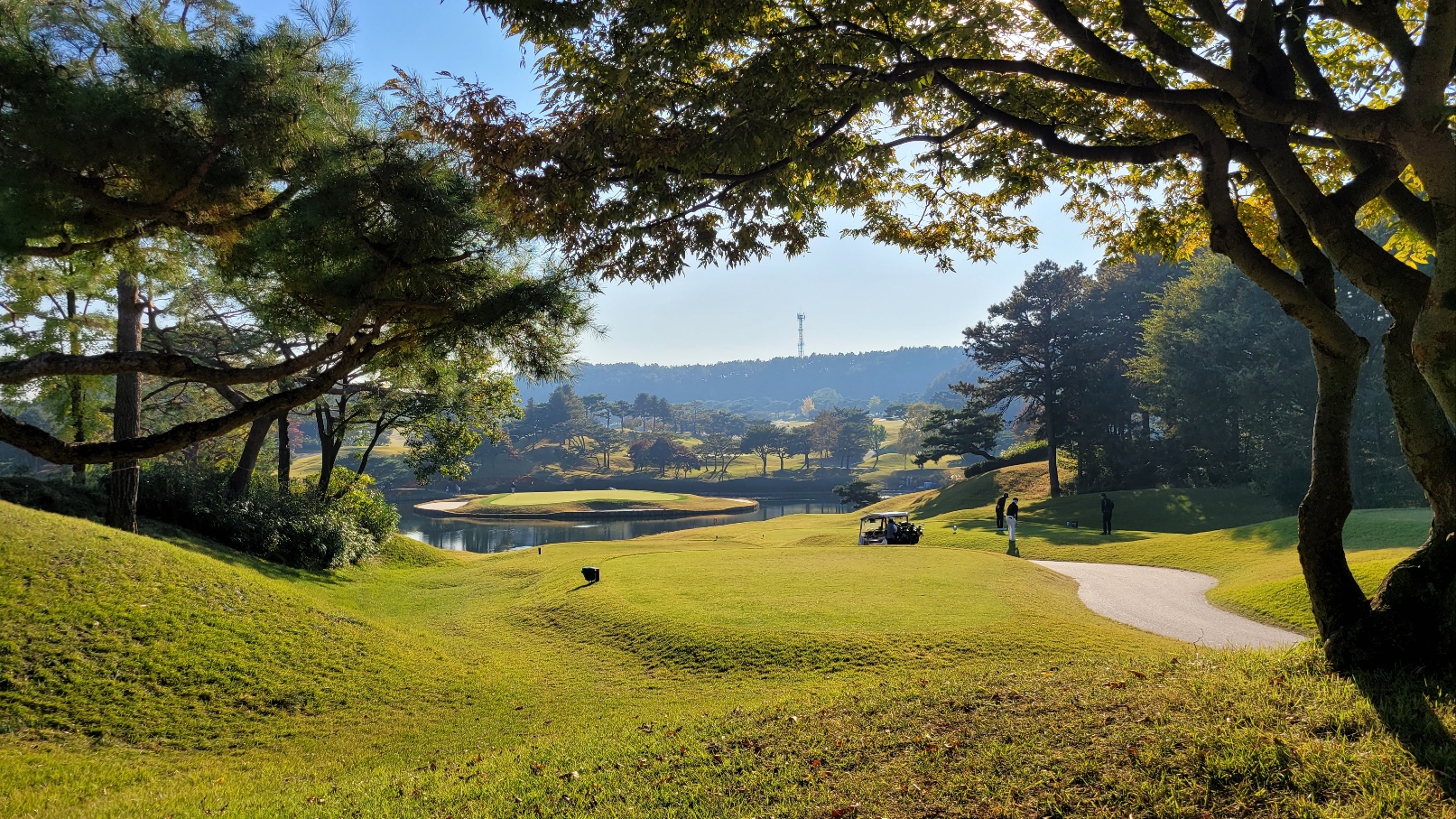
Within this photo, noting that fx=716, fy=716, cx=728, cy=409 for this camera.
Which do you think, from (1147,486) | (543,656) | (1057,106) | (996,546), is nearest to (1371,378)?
(1147,486)

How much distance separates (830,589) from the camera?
14.6m

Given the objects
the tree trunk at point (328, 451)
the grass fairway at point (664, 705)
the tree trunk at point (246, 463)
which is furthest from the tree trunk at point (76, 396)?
the grass fairway at point (664, 705)

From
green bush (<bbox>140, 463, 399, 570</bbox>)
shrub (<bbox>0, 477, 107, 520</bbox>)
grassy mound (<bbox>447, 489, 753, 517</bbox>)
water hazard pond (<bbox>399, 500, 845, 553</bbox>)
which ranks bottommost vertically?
water hazard pond (<bbox>399, 500, 845, 553</bbox>)

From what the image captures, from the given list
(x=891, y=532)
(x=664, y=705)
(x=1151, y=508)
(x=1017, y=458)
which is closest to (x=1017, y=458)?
(x=1017, y=458)

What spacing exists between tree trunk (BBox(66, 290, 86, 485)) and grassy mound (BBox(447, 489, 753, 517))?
45219mm

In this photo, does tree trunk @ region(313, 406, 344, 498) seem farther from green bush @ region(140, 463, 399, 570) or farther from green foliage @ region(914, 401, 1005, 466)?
green foliage @ region(914, 401, 1005, 466)

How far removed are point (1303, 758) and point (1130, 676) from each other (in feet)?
8.28

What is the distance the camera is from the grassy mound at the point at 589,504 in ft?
215

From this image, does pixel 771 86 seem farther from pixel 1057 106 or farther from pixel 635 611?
pixel 635 611

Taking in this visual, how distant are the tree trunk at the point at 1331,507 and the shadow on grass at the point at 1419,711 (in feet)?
2.31

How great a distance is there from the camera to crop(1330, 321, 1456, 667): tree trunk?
5.01 m

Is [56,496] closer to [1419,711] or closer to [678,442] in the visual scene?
[1419,711]

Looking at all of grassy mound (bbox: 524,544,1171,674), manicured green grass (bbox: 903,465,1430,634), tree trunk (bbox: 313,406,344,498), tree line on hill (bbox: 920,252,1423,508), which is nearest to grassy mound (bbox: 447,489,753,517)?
tree line on hill (bbox: 920,252,1423,508)

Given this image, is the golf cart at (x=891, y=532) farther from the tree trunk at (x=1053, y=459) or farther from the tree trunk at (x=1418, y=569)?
the tree trunk at (x=1418, y=569)
